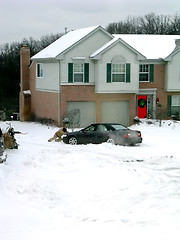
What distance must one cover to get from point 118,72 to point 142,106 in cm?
424

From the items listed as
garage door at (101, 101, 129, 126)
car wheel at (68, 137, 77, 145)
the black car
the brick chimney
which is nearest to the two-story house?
garage door at (101, 101, 129, 126)

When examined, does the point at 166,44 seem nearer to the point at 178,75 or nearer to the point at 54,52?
the point at 178,75

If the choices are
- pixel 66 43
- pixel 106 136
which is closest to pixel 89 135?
pixel 106 136

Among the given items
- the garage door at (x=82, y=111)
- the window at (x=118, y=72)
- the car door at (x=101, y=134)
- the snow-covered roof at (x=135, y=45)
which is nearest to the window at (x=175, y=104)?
the snow-covered roof at (x=135, y=45)

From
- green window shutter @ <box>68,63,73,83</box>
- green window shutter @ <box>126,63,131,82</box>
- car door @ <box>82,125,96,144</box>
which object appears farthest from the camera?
green window shutter @ <box>126,63,131,82</box>

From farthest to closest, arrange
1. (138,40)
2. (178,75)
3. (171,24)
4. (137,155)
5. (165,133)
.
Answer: (171,24), (138,40), (178,75), (165,133), (137,155)

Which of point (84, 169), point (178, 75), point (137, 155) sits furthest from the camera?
point (178, 75)

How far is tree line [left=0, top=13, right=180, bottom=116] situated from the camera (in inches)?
2963

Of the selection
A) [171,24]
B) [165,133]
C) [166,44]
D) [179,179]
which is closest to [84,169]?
[179,179]

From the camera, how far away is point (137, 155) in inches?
749

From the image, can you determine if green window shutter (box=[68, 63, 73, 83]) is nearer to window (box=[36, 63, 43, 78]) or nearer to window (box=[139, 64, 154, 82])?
window (box=[36, 63, 43, 78])

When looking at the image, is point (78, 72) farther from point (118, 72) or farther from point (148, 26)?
point (148, 26)

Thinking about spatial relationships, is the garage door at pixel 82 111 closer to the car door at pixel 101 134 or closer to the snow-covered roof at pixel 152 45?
the snow-covered roof at pixel 152 45

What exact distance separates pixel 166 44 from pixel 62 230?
97.3ft
